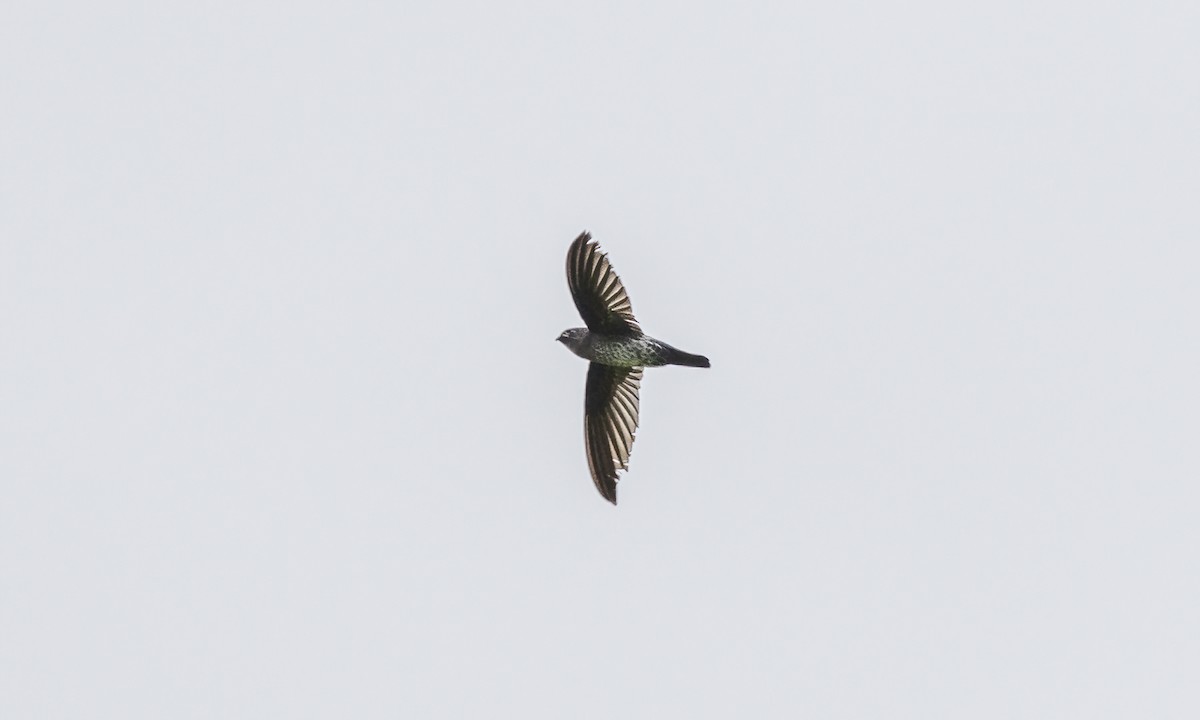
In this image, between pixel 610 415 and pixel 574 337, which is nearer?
pixel 574 337

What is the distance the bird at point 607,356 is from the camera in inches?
618

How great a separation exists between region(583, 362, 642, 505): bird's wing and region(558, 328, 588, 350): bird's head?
0.96 feet

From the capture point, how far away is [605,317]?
16.1 m

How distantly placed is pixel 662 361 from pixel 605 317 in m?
0.57

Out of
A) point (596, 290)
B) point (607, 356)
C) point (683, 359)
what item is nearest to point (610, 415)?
point (607, 356)

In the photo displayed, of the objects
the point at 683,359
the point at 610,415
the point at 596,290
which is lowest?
the point at 610,415

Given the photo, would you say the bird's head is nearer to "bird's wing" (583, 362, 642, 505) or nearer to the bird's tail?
"bird's wing" (583, 362, 642, 505)

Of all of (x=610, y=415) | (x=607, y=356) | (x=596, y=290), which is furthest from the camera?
(x=610, y=415)

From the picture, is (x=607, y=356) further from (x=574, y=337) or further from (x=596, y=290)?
(x=596, y=290)

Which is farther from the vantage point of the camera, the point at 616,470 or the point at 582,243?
the point at 616,470

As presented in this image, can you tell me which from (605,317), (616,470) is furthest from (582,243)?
(616,470)

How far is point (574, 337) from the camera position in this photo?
16.5 metres

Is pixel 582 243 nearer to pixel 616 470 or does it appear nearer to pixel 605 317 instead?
pixel 605 317

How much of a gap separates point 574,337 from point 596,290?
0.75 meters
